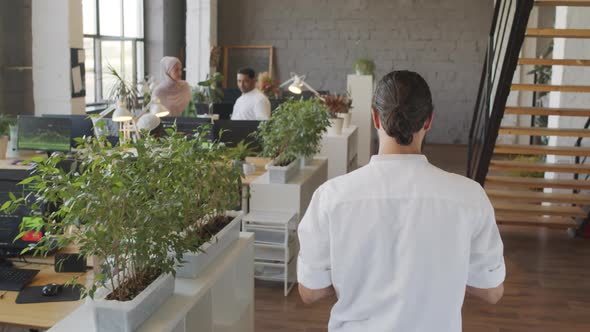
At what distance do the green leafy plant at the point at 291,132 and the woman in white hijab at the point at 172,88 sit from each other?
270 cm

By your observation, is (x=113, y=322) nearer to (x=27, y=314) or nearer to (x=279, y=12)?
(x=27, y=314)

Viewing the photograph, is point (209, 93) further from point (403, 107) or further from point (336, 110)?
point (403, 107)

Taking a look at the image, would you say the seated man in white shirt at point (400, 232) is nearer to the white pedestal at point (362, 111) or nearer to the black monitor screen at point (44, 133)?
the black monitor screen at point (44, 133)

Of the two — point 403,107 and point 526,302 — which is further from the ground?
point 403,107

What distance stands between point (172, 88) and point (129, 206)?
551cm

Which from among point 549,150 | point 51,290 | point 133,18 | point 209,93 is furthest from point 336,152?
point 133,18

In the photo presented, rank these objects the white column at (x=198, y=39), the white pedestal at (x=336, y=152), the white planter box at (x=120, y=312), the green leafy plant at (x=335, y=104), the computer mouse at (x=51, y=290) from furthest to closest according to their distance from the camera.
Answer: the white column at (x=198, y=39) → the green leafy plant at (x=335, y=104) → the white pedestal at (x=336, y=152) → the computer mouse at (x=51, y=290) → the white planter box at (x=120, y=312)

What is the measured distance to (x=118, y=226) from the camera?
2.02m

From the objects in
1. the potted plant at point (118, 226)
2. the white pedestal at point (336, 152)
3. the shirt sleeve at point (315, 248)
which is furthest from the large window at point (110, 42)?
the shirt sleeve at point (315, 248)

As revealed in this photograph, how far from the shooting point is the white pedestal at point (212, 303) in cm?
217

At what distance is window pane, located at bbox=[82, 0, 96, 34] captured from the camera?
30.6 ft

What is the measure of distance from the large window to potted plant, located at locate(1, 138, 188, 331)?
23.2ft

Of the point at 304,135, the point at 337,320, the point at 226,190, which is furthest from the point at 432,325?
the point at 304,135

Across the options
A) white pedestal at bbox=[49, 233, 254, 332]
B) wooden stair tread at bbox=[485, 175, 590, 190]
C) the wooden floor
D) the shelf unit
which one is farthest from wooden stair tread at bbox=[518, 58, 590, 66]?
white pedestal at bbox=[49, 233, 254, 332]
